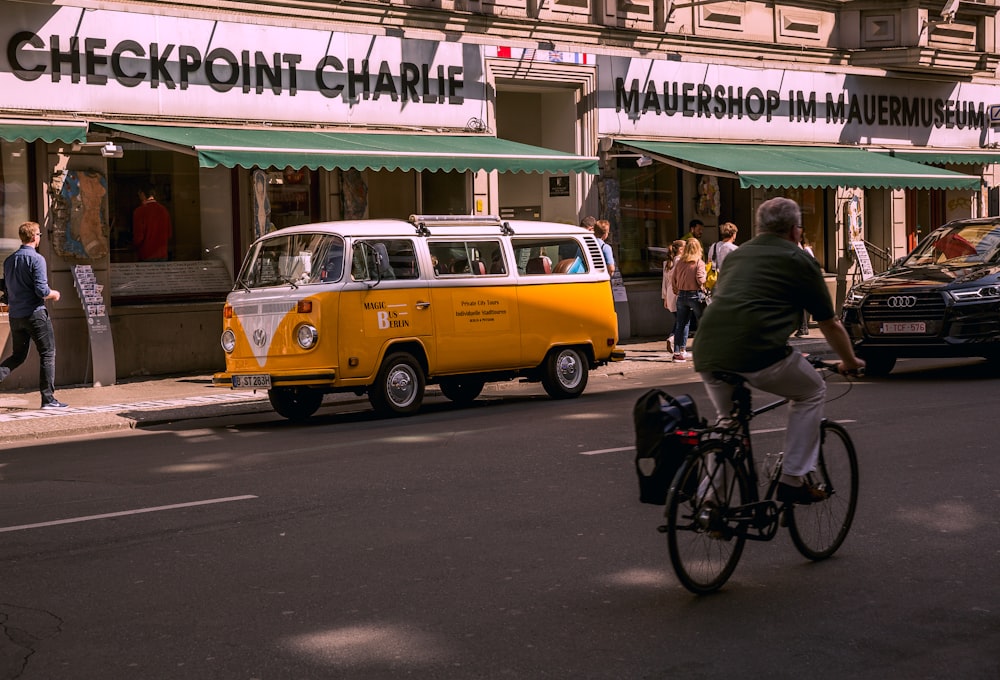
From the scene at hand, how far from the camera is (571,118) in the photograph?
23.2m

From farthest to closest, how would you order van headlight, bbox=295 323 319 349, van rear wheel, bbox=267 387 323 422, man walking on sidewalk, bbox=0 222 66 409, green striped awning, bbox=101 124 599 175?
green striped awning, bbox=101 124 599 175 → man walking on sidewalk, bbox=0 222 66 409 → van rear wheel, bbox=267 387 323 422 → van headlight, bbox=295 323 319 349

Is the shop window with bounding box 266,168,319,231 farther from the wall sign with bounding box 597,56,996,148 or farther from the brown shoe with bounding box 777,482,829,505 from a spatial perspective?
the brown shoe with bounding box 777,482,829,505

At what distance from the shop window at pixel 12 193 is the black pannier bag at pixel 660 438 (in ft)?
40.5

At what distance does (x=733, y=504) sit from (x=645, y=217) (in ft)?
60.4

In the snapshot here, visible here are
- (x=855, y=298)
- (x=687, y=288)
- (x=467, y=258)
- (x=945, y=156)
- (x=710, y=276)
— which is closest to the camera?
(x=467, y=258)

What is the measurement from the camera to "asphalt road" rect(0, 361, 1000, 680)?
5.50 metres

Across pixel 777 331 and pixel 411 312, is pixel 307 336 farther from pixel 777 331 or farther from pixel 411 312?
pixel 777 331

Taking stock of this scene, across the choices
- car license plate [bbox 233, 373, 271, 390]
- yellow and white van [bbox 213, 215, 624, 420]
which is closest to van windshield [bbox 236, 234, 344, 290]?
yellow and white van [bbox 213, 215, 624, 420]

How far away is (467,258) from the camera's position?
48.3 ft

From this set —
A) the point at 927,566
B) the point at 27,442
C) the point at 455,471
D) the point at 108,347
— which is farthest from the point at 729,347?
the point at 108,347

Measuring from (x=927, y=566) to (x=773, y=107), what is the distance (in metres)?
20.5

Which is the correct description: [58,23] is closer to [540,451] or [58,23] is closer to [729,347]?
[540,451]

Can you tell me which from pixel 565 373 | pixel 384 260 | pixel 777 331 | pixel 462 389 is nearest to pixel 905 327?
pixel 565 373

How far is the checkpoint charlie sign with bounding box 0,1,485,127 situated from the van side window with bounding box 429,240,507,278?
5385mm
